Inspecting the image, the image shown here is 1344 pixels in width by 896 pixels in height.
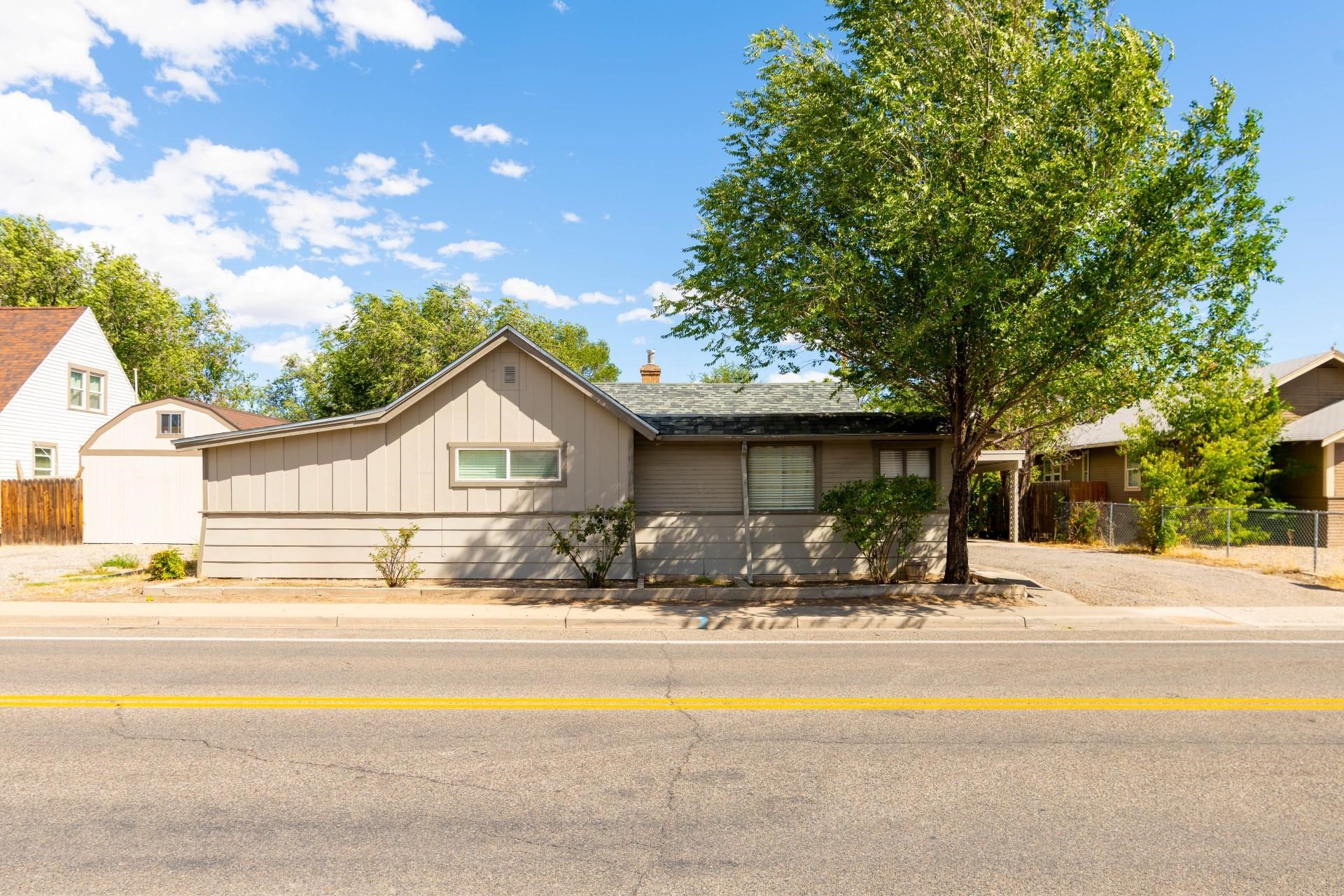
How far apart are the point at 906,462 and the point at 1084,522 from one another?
11.5m

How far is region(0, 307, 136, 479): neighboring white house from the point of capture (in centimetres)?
2642

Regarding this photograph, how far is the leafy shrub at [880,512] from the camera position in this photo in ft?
47.8

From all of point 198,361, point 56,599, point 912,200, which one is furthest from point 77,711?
point 198,361

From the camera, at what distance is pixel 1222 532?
69.7 feet

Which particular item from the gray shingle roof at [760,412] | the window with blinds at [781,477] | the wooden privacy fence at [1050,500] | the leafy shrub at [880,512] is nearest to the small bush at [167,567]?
the gray shingle roof at [760,412]

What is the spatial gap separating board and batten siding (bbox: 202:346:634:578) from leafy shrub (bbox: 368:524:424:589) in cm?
16

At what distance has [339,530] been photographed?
15273 mm

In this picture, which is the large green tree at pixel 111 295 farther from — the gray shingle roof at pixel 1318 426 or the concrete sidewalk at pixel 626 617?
the gray shingle roof at pixel 1318 426

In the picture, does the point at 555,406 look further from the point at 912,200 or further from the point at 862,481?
the point at 912,200

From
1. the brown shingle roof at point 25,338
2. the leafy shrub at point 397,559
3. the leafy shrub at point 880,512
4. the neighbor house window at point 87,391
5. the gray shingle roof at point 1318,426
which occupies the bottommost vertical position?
the leafy shrub at point 397,559

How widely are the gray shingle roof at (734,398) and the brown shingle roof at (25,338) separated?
805 inches

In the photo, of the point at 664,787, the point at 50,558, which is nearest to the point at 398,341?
the point at 50,558

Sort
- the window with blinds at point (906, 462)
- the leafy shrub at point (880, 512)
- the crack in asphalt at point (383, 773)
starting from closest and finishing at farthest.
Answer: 1. the crack in asphalt at point (383, 773)
2. the leafy shrub at point (880, 512)
3. the window with blinds at point (906, 462)

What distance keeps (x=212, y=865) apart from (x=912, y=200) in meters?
11.6
